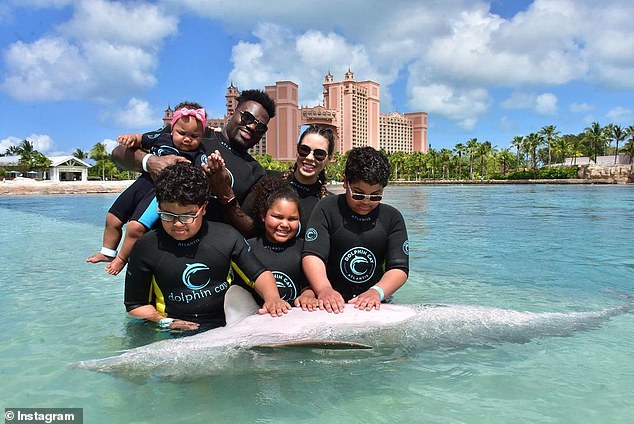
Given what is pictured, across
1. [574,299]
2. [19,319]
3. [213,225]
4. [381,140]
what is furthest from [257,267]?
[381,140]

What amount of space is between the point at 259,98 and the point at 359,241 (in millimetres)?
1721

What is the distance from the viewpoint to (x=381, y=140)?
19112cm

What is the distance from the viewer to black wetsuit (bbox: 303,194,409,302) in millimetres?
4410

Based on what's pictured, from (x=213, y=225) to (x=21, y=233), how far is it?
50.3 ft

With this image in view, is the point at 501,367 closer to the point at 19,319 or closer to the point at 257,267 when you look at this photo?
the point at 257,267

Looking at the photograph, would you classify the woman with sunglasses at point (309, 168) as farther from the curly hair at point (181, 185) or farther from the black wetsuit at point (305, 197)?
the curly hair at point (181, 185)

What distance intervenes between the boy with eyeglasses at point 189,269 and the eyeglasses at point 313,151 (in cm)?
105

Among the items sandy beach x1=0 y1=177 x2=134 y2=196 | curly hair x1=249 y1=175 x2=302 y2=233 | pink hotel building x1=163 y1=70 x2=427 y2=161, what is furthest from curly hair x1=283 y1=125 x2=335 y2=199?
pink hotel building x1=163 y1=70 x2=427 y2=161

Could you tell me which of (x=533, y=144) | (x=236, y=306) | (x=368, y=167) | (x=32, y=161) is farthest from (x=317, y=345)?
(x=533, y=144)

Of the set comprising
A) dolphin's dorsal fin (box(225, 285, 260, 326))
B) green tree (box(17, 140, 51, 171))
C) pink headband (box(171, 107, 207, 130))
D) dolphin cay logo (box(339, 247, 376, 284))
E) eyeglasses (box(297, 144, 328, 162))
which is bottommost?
dolphin's dorsal fin (box(225, 285, 260, 326))

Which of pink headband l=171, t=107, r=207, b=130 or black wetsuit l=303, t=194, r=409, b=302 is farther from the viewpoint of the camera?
black wetsuit l=303, t=194, r=409, b=302

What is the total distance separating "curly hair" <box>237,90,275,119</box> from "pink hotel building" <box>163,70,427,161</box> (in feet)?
403

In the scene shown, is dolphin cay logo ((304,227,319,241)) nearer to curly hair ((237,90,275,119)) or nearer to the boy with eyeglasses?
the boy with eyeglasses

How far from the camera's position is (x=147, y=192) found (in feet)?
14.4
